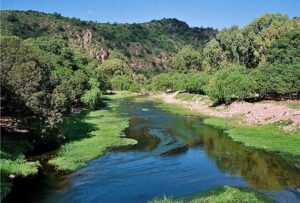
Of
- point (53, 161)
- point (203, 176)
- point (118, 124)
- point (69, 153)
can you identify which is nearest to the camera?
point (203, 176)

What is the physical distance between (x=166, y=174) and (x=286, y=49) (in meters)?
84.3

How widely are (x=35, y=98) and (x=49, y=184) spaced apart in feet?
45.2

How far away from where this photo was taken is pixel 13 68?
5322cm

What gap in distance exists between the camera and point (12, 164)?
1817 inches

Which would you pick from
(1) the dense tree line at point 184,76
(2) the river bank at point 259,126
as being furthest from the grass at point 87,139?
(2) the river bank at point 259,126

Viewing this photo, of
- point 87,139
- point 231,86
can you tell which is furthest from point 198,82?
point 87,139

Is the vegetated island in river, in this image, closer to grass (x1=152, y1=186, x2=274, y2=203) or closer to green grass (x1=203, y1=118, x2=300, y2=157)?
green grass (x1=203, y1=118, x2=300, y2=157)

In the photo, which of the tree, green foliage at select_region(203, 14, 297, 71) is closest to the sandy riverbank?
green foliage at select_region(203, 14, 297, 71)

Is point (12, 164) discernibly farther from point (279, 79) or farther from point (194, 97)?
point (194, 97)

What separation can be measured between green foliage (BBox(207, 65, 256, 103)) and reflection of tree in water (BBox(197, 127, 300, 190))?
3964 centimetres

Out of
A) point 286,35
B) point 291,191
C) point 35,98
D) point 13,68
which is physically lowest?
point 291,191

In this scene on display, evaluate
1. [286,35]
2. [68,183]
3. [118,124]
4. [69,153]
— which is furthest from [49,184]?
[286,35]

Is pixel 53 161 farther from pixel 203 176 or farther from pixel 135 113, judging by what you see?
pixel 135 113

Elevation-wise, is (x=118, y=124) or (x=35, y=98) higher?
(x=35, y=98)
